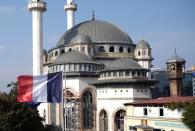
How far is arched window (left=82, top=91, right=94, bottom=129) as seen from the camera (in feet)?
191

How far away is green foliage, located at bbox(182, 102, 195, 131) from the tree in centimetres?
1618

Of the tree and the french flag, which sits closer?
the french flag

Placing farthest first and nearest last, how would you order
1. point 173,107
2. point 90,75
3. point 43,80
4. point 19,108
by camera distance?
point 90,75
point 19,108
point 173,107
point 43,80

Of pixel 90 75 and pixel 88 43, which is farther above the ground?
pixel 88 43

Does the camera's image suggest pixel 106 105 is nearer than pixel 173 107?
No

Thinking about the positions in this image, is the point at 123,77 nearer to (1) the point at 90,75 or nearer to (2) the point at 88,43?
(1) the point at 90,75

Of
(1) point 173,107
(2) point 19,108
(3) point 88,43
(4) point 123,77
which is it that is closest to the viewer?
(1) point 173,107

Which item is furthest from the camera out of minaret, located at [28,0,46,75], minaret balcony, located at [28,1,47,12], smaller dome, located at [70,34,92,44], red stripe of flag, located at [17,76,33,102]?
smaller dome, located at [70,34,92,44]

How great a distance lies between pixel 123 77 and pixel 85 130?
34.5ft

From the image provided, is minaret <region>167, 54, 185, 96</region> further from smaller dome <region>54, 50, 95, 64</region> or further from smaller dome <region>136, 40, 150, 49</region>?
smaller dome <region>136, 40, 150, 49</region>

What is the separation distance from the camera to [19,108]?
1569 inches

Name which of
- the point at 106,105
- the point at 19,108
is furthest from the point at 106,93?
the point at 19,108

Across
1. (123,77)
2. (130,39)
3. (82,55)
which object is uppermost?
(130,39)

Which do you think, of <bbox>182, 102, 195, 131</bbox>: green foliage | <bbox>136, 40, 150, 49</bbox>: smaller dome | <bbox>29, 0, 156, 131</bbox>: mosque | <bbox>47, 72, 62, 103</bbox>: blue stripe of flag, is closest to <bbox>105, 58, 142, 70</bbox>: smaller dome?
<bbox>29, 0, 156, 131</bbox>: mosque
